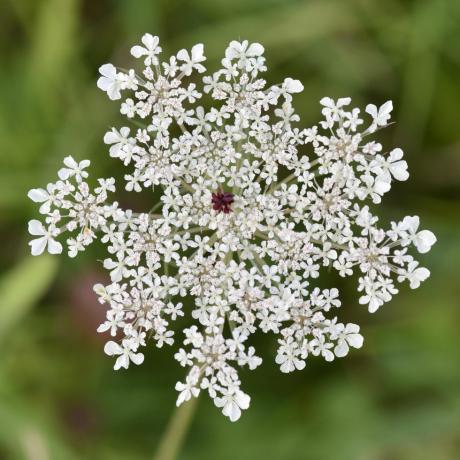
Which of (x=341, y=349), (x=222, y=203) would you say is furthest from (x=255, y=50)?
(x=341, y=349)

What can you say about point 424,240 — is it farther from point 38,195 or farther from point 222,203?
Result: point 38,195

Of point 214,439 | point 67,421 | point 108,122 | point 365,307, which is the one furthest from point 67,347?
point 365,307

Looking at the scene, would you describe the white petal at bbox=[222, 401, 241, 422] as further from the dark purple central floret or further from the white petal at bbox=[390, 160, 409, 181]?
the white petal at bbox=[390, 160, 409, 181]

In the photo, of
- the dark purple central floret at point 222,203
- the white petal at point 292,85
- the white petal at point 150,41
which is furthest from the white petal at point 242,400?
the white petal at point 150,41

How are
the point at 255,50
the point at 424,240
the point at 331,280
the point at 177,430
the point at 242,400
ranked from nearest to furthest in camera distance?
the point at 242,400, the point at 424,240, the point at 255,50, the point at 177,430, the point at 331,280

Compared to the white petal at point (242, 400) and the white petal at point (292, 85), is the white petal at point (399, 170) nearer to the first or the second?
the white petal at point (292, 85)

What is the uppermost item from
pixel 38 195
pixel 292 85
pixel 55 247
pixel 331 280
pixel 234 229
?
pixel 331 280
